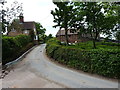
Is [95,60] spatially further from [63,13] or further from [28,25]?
[28,25]

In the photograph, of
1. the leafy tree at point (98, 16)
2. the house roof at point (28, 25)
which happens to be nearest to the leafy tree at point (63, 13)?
the leafy tree at point (98, 16)

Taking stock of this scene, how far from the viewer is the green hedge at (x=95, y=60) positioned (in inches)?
407

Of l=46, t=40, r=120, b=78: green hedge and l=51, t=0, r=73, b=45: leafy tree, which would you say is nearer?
l=46, t=40, r=120, b=78: green hedge

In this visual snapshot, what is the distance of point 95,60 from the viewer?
11.6 metres

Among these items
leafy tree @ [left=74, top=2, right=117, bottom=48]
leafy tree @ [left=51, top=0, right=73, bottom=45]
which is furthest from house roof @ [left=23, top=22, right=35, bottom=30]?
leafy tree @ [left=74, top=2, right=117, bottom=48]

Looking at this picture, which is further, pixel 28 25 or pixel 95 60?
pixel 28 25

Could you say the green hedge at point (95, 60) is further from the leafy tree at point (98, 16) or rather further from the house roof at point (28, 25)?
the house roof at point (28, 25)

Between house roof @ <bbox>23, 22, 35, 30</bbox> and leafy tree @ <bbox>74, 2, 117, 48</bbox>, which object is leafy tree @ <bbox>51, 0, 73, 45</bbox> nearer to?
leafy tree @ <bbox>74, 2, 117, 48</bbox>

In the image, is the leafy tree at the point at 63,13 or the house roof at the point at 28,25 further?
the house roof at the point at 28,25

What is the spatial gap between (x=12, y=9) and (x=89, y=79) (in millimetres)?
24292

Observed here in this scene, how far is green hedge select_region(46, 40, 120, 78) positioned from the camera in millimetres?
10336

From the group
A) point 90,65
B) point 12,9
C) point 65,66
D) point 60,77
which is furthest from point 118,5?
point 12,9

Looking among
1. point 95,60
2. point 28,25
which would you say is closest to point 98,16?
point 95,60

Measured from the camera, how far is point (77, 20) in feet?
57.6
